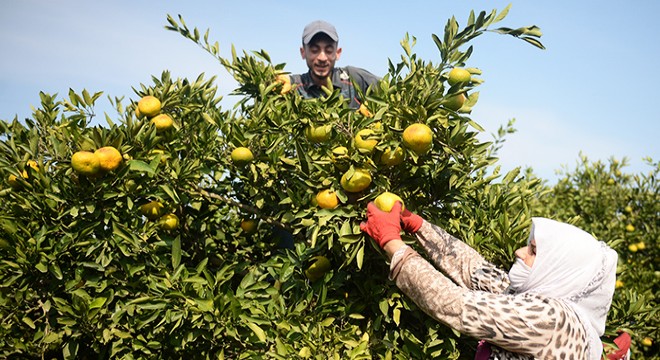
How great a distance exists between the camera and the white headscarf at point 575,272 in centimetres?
192

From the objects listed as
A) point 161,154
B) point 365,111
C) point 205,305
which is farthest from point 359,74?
point 205,305

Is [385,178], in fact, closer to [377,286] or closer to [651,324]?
[377,286]

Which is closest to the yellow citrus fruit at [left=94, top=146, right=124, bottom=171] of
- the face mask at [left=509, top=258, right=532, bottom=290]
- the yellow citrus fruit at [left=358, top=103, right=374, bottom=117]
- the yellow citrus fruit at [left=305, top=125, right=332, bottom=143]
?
the yellow citrus fruit at [left=305, top=125, right=332, bottom=143]

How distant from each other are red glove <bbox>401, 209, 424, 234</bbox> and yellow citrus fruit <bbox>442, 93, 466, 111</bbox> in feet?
1.36

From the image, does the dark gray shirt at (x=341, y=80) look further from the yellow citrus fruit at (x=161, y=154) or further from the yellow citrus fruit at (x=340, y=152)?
the yellow citrus fruit at (x=340, y=152)

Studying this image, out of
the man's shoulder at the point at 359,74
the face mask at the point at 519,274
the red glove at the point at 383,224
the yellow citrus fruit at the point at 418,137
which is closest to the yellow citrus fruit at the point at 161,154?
the red glove at the point at 383,224

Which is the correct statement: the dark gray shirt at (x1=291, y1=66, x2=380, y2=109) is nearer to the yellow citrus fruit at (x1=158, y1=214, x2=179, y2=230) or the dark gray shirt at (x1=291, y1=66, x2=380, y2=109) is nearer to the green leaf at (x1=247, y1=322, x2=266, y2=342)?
the yellow citrus fruit at (x1=158, y1=214, x2=179, y2=230)

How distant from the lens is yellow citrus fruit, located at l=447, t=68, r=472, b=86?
2045 mm

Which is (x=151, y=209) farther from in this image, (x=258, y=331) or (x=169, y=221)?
(x=258, y=331)

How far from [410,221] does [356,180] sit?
278mm

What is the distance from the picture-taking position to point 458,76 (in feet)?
6.72

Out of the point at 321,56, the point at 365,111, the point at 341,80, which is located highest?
the point at 321,56

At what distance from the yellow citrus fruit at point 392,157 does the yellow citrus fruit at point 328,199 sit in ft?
0.71

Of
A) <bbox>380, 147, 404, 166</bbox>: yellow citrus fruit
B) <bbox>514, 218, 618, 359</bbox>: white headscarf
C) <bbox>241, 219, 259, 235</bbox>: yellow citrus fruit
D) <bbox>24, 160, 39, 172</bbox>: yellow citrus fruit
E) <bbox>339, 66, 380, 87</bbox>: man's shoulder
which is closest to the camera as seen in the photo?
<bbox>514, 218, 618, 359</bbox>: white headscarf
